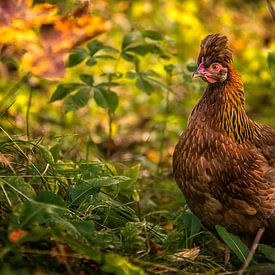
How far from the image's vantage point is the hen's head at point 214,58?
317 centimetres

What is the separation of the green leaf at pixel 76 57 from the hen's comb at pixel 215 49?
873 mm

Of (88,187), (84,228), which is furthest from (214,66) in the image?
(84,228)

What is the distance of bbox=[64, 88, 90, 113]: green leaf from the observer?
3619 mm

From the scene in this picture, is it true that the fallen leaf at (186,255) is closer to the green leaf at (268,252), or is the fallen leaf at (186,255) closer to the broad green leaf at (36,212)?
the green leaf at (268,252)

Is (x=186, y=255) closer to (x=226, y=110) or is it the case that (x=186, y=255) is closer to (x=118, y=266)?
(x=118, y=266)

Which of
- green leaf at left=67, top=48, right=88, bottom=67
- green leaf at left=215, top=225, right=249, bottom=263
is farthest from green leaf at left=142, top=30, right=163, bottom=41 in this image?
green leaf at left=215, top=225, right=249, bottom=263

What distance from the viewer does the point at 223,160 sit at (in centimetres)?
312

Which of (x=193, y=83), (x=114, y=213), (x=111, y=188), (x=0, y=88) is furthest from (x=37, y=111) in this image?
(x=114, y=213)

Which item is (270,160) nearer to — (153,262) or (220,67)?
(220,67)

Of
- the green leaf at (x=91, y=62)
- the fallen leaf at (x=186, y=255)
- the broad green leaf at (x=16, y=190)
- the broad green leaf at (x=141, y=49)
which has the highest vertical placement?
the broad green leaf at (x=141, y=49)

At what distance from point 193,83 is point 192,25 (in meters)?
3.62

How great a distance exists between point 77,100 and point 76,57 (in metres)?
0.28

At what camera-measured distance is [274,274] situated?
2949 millimetres

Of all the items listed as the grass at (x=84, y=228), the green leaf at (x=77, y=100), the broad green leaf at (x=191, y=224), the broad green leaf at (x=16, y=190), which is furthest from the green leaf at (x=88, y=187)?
the green leaf at (x=77, y=100)
